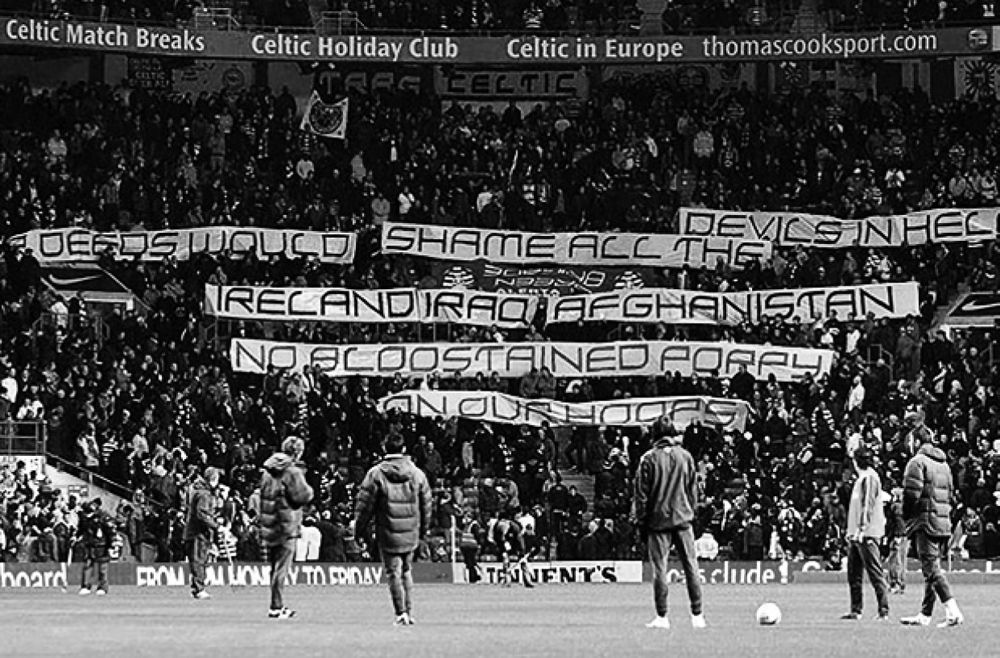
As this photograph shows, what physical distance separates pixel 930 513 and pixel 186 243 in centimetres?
3112

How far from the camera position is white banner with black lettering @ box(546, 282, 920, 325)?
48906mm

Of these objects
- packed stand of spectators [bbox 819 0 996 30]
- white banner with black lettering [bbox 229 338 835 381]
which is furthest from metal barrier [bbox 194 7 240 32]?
packed stand of spectators [bbox 819 0 996 30]

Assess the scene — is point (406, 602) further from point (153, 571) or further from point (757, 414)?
point (757, 414)

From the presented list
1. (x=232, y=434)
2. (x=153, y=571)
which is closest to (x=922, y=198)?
(x=232, y=434)

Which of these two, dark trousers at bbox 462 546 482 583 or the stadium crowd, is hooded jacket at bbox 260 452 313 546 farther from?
the stadium crowd

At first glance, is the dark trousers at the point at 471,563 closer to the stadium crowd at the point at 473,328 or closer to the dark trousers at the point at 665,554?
the stadium crowd at the point at 473,328

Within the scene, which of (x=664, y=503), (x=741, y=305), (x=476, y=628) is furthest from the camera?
(x=741, y=305)

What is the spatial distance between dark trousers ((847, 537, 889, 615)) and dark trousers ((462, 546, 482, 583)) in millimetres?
15763

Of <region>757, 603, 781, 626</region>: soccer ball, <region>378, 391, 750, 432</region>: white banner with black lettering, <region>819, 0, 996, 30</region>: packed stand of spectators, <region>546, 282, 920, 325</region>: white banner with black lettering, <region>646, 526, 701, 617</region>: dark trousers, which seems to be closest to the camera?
<region>646, 526, 701, 617</region>: dark trousers

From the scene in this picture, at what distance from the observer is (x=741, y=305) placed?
49.3m

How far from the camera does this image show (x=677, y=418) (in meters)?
45.3

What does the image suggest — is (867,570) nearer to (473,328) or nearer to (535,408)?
(535,408)

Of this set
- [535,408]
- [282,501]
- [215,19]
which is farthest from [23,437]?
[282,501]

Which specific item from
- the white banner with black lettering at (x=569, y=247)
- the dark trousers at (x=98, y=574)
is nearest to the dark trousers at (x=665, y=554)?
the dark trousers at (x=98, y=574)
